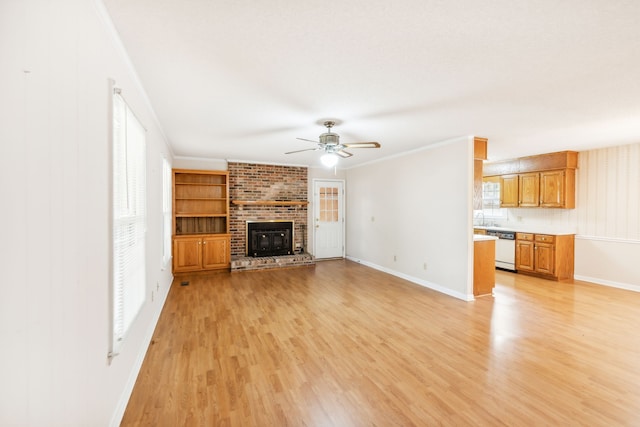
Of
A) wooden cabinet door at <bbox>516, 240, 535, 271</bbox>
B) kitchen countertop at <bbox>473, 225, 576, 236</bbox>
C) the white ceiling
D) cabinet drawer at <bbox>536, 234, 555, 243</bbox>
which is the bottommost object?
wooden cabinet door at <bbox>516, 240, 535, 271</bbox>

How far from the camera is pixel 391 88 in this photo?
8.56 feet

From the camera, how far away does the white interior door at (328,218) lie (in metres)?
7.56

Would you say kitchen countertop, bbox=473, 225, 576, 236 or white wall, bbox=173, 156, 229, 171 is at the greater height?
white wall, bbox=173, 156, 229, 171

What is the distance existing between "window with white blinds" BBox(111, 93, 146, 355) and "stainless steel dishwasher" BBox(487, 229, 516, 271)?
665cm

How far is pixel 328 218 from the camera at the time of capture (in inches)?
304

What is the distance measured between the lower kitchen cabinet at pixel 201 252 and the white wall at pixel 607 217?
6829 mm

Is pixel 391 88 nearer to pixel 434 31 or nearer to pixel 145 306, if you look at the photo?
pixel 434 31

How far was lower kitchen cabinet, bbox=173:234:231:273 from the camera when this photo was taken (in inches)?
228

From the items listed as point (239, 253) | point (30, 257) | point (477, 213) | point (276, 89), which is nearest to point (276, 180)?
point (239, 253)

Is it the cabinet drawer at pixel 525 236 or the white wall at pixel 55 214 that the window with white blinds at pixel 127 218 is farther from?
the cabinet drawer at pixel 525 236

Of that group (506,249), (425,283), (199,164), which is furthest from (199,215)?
(506,249)

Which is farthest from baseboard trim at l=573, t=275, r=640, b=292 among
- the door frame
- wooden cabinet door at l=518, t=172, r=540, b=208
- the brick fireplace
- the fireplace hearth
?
the fireplace hearth

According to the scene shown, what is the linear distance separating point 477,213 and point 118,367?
7791mm

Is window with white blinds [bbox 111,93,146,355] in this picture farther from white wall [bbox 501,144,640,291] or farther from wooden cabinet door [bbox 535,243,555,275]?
white wall [bbox 501,144,640,291]
